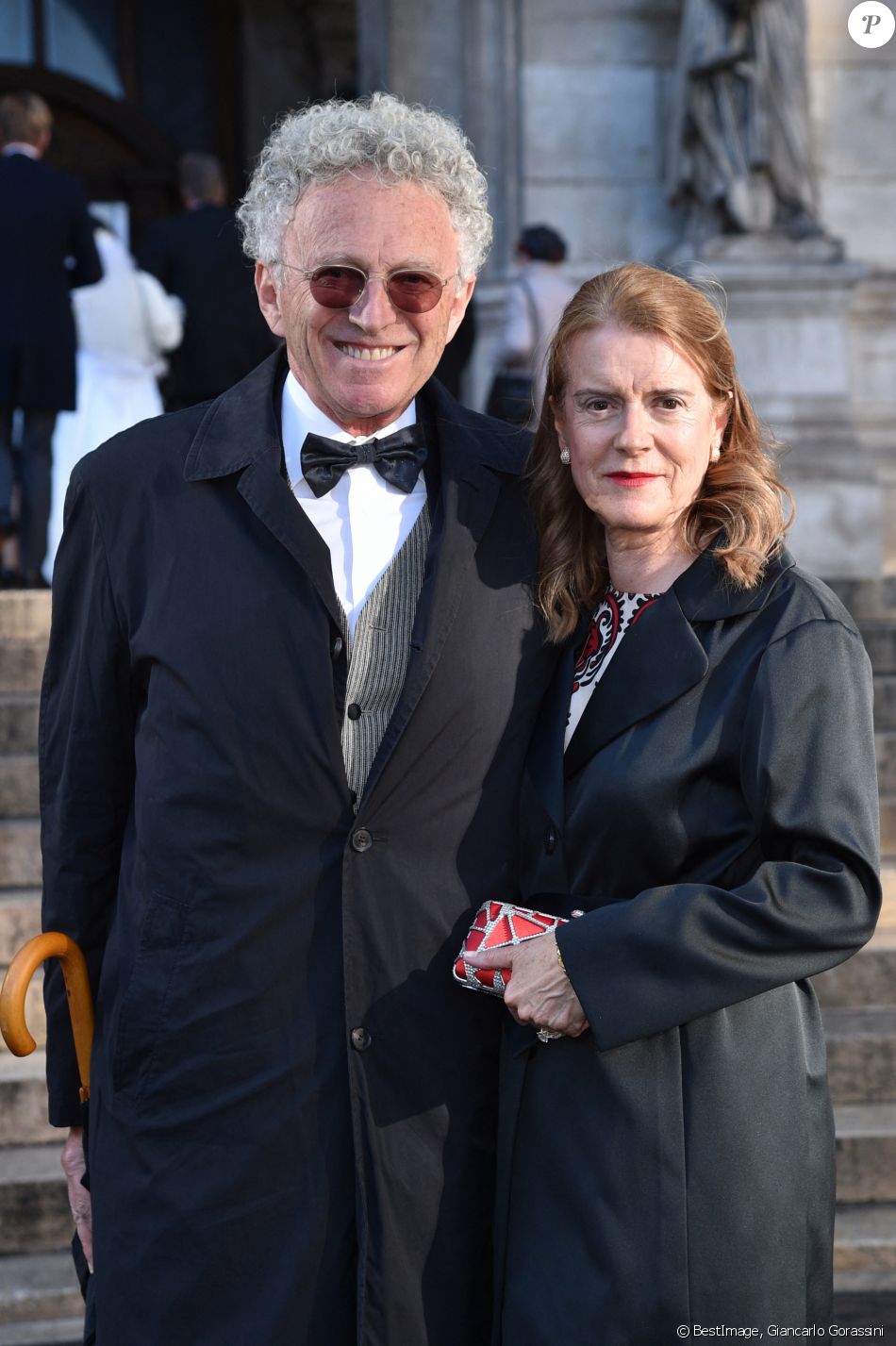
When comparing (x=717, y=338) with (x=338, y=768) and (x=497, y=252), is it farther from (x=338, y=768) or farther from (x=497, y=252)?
(x=497, y=252)

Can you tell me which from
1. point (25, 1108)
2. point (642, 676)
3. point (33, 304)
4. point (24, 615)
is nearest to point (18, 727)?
point (24, 615)

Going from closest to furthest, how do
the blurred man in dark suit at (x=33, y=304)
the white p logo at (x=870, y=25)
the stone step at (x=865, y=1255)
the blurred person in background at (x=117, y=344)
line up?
1. the stone step at (x=865, y=1255)
2. the blurred man in dark suit at (x=33, y=304)
3. the blurred person in background at (x=117, y=344)
4. the white p logo at (x=870, y=25)

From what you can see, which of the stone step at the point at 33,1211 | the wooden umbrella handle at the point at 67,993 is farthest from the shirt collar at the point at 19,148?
the wooden umbrella handle at the point at 67,993

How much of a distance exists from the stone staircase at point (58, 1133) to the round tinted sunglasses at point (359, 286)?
234 cm

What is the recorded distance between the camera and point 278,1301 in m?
2.28

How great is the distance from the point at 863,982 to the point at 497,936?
2.42m

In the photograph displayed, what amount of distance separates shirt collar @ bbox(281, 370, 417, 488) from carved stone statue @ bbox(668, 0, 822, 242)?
538 centimetres

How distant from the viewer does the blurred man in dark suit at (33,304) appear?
651 cm

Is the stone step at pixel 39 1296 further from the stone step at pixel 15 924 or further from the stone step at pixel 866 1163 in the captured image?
the stone step at pixel 866 1163

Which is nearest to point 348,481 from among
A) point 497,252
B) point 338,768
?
point 338,768

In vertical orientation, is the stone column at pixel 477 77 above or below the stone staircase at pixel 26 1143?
above

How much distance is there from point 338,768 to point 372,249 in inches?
29.5

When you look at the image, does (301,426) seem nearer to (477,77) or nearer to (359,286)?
(359,286)

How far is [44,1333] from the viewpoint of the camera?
360 centimetres
